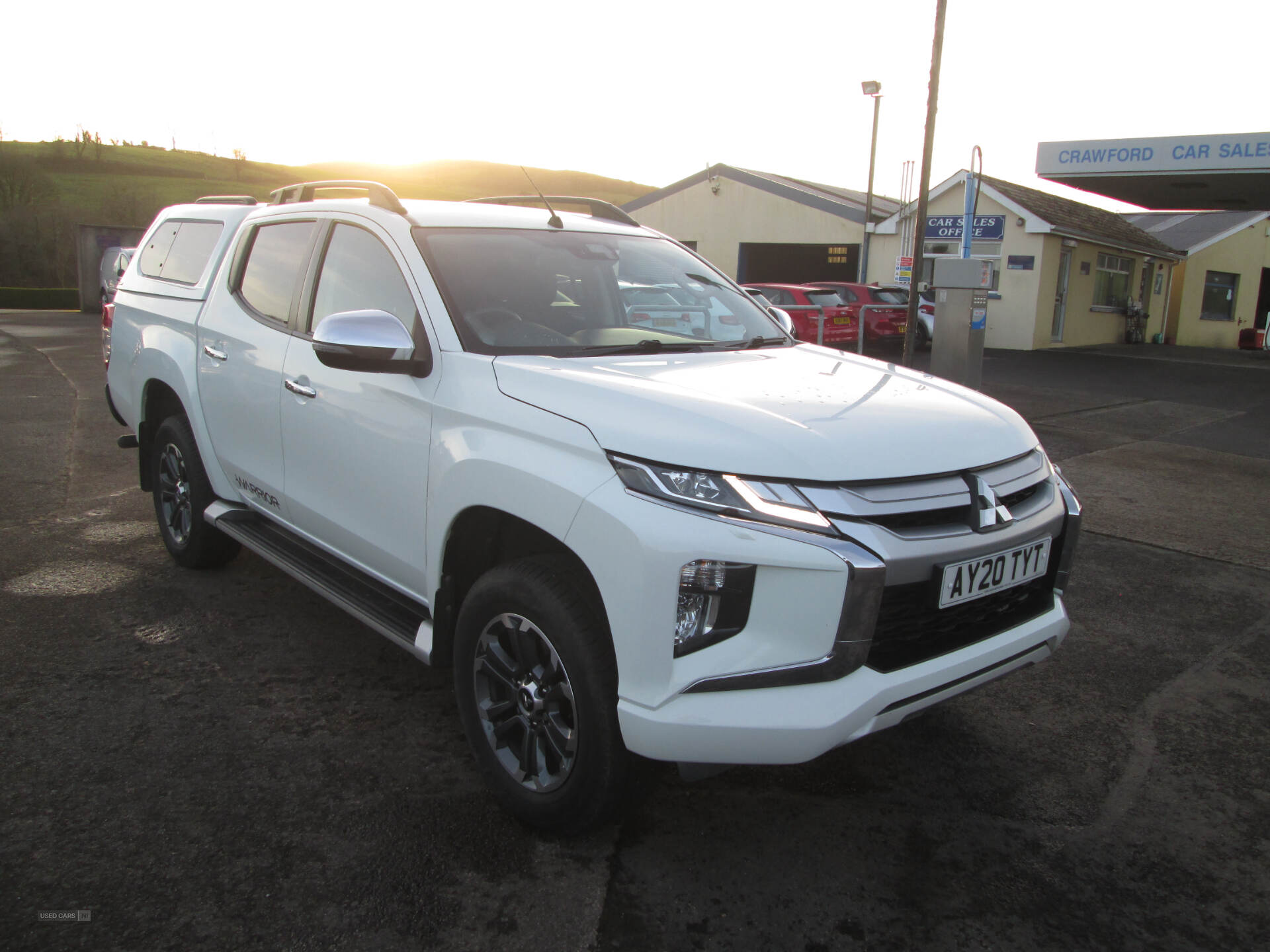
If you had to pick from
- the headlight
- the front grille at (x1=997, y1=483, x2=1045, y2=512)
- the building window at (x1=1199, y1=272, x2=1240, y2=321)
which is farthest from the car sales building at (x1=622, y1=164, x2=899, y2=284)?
the headlight

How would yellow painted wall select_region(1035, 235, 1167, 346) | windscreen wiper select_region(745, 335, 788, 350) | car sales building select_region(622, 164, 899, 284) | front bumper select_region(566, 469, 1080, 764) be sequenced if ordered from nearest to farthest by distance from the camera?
front bumper select_region(566, 469, 1080, 764) → windscreen wiper select_region(745, 335, 788, 350) → yellow painted wall select_region(1035, 235, 1167, 346) → car sales building select_region(622, 164, 899, 284)

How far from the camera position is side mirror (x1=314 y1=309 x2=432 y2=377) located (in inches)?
108

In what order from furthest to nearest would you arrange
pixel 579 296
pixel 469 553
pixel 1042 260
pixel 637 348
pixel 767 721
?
pixel 1042 260, pixel 579 296, pixel 637 348, pixel 469 553, pixel 767 721

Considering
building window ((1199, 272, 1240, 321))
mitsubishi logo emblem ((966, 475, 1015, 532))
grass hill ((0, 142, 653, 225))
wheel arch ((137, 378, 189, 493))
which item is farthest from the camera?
grass hill ((0, 142, 653, 225))

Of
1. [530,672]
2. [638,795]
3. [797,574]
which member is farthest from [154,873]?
[797,574]

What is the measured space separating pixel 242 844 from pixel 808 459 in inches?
72.9

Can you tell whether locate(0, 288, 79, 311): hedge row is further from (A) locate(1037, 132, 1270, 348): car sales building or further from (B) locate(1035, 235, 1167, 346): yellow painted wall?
(A) locate(1037, 132, 1270, 348): car sales building

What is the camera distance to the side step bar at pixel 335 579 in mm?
2949

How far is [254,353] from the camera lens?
382 cm

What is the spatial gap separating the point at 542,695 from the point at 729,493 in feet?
2.69

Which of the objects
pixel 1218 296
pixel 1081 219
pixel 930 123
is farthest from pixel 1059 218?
pixel 930 123

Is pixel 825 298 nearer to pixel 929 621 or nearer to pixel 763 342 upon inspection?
pixel 763 342

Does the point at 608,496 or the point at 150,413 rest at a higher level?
the point at 608,496

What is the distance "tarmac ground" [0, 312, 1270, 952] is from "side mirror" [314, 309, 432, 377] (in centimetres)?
127
